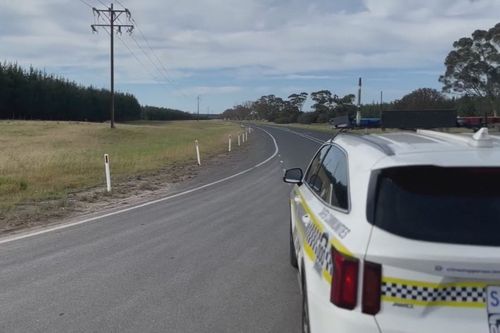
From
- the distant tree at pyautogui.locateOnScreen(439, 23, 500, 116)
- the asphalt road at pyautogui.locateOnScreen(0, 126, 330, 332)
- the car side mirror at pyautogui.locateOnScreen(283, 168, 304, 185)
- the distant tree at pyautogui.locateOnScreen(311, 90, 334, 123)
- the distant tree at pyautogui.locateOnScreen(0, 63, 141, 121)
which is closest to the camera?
the asphalt road at pyautogui.locateOnScreen(0, 126, 330, 332)

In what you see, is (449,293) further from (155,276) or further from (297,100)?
(297,100)

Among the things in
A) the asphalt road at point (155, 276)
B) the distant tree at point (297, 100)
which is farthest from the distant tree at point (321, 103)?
the asphalt road at point (155, 276)

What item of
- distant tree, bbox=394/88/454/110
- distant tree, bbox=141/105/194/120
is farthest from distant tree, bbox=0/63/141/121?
distant tree, bbox=394/88/454/110

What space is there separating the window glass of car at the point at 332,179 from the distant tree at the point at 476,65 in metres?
66.2

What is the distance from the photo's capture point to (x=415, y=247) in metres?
2.85

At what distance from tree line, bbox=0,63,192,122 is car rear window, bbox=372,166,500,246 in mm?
96703

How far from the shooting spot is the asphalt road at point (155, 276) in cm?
500

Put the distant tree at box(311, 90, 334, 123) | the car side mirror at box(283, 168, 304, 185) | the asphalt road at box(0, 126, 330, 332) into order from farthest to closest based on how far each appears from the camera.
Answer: the distant tree at box(311, 90, 334, 123)
the car side mirror at box(283, 168, 304, 185)
the asphalt road at box(0, 126, 330, 332)

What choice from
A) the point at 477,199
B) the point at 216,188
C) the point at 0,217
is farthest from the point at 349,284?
the point at 216,188

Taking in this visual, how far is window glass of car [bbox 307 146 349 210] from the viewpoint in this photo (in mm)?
3613

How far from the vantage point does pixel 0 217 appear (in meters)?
11.2

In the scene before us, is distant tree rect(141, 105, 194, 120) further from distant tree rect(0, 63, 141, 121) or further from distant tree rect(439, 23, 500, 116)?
distant tree rect(439, 23, 500, 116)

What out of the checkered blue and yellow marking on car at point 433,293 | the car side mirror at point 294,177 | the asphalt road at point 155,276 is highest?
the car side mirror at point 294,177

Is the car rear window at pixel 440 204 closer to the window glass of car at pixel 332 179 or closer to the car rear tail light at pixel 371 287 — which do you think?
the car rear tail light at pixel 371 287
